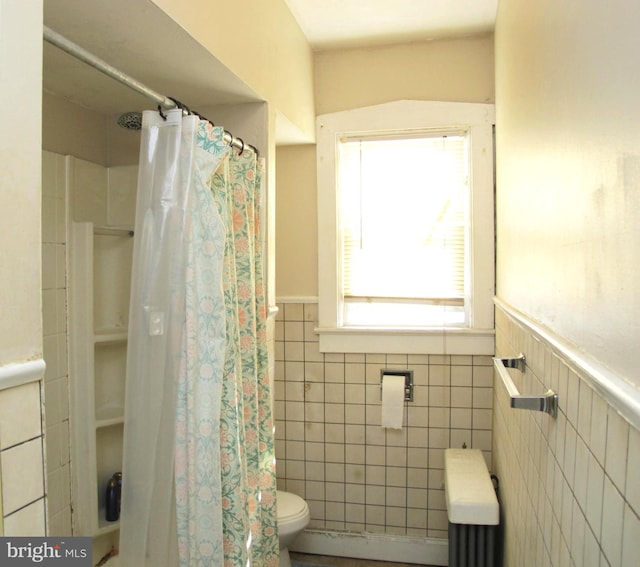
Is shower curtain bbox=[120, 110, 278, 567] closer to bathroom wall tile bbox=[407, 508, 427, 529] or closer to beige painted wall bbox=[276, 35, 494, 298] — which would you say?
beige painted wall bbox=[276, 35, 494, 298]

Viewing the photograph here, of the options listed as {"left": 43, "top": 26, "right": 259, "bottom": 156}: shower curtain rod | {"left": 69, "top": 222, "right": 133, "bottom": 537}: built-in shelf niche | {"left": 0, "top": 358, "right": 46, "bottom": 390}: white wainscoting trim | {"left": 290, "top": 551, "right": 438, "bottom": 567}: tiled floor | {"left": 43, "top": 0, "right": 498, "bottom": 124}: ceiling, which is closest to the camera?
{"left": 0, "top": 358, "right": 46, "bottom": 390}: white wainscoting trim

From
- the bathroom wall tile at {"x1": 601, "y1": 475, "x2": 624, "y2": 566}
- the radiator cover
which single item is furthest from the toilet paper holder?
the bathroom wall tile at {"x1": 601, "y1": 475, "x2": 624, "y2": 566}

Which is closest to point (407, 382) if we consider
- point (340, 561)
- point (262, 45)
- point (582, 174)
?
point (340, 561)

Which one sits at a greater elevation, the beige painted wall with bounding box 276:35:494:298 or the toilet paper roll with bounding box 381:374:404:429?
the beige painted wall with bounding box 276:35:494:298

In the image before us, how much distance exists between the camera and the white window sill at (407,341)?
2.51 metres

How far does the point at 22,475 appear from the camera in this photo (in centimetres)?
82

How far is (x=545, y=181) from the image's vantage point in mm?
1207

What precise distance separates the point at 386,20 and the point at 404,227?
970mm

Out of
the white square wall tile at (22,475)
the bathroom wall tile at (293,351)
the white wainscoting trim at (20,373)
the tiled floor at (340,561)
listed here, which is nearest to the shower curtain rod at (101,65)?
the white wainscoting trim at (20,373)

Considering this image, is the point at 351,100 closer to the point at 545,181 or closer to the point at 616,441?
the point at 545,181

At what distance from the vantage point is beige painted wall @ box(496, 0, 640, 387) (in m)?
0.68

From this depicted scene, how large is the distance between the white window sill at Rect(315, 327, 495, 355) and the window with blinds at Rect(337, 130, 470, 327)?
7cm

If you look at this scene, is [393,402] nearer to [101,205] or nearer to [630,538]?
[101,205]

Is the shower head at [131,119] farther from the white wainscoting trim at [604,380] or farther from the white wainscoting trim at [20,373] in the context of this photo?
the white wainscoting trim at [604,380]
